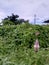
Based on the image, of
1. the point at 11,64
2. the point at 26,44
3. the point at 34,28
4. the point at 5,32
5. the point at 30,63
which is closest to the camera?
the point at 11,64

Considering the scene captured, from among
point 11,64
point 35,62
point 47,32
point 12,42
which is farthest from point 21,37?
point 11,64

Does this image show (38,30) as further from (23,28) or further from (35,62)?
(35,62)

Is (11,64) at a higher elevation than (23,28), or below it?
below

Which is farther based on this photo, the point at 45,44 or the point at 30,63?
the point at 45,44

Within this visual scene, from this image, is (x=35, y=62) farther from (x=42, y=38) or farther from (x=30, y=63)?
(x=42, y=38)

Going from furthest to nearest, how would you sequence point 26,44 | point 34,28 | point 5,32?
1. point 5,32
2. point 34,28
3. point 26,44

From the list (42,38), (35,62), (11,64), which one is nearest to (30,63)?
(35,62)

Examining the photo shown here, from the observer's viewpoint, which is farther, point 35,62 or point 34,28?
point 34,28

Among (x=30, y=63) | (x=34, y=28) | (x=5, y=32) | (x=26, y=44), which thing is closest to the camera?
(x=30, y=63)

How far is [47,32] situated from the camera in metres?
9.97

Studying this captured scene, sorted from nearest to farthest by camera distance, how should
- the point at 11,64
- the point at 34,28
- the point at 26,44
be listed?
1. the point at 11,64
2. the point at 26,44
3. the point at 34,28

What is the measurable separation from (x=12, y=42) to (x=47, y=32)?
5.64ft

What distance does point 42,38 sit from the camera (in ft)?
30.3

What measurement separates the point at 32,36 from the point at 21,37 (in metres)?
0.43
